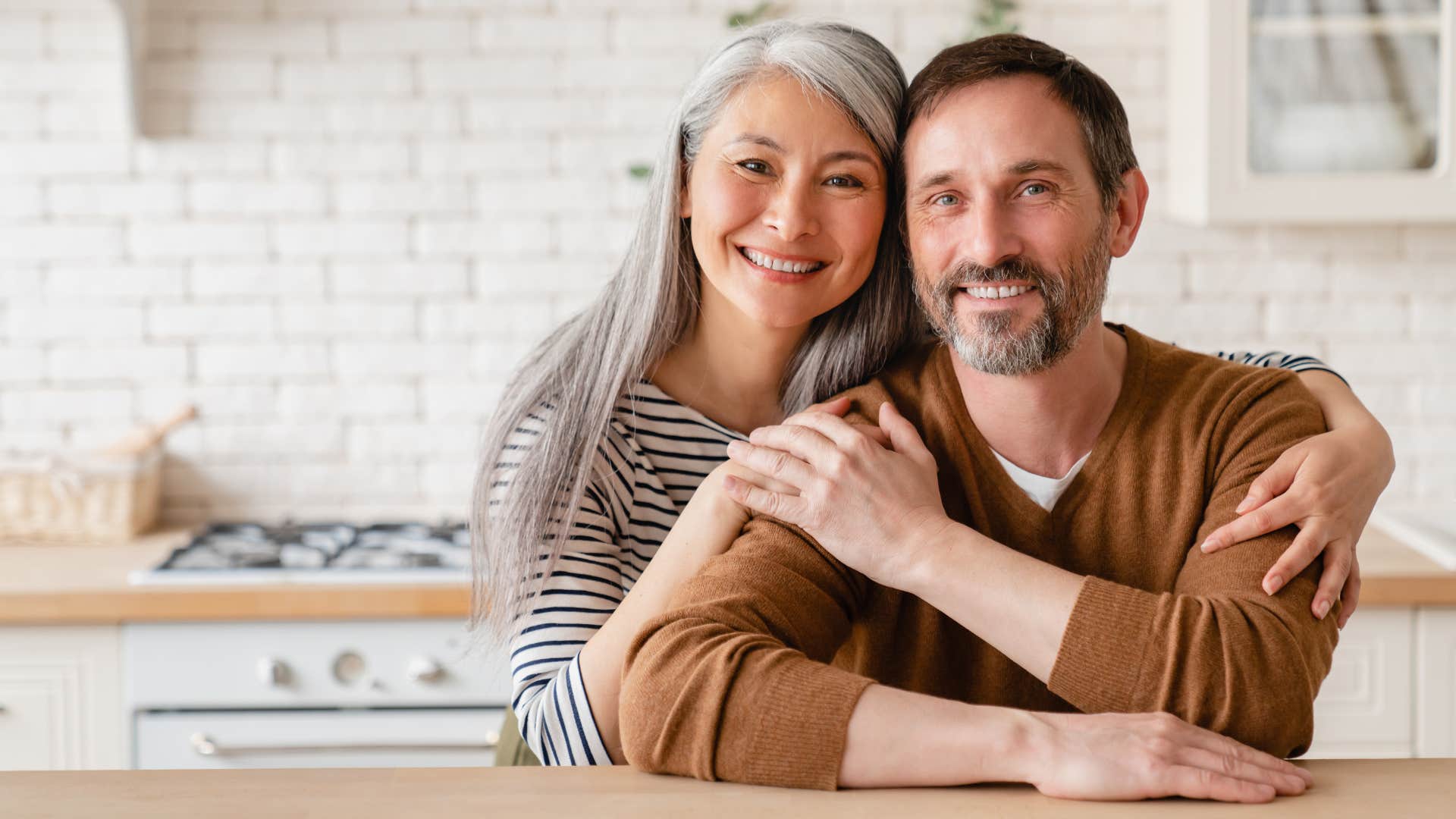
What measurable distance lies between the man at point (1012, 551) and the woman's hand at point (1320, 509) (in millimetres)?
22

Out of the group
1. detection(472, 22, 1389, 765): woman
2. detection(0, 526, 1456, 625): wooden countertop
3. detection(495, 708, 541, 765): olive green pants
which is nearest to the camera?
detection(472, 22, 1389, 765): woman

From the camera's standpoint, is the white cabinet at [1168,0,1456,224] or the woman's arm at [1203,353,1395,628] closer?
the woman's arm at [1203,353,1395,628]

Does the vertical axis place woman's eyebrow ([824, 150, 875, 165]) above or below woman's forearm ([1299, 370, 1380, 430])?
above

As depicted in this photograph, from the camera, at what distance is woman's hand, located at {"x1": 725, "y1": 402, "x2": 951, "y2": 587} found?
1.28 meters

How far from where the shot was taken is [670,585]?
1395 mm

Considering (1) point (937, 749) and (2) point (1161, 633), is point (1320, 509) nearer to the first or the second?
(2) point (1161, 633)

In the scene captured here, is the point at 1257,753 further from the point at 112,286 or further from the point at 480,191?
the point at 112,286

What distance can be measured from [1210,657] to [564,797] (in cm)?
58

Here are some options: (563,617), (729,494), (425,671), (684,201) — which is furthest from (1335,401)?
(425,671)

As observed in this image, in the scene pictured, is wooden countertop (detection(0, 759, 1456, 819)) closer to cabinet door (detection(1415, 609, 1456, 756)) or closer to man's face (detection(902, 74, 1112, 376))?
man's face (detection(902, 74, 1112, 376))

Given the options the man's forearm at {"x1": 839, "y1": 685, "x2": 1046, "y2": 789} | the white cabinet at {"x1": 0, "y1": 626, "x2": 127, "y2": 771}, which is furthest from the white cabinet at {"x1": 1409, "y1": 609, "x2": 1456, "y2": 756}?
the white cabinet at {"x1": 0, "y1": 626, "x2": 127, "y2": 771}

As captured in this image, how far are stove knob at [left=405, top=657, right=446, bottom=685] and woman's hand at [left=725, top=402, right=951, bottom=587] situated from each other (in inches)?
44.7

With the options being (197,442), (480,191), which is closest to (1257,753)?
(480,191)

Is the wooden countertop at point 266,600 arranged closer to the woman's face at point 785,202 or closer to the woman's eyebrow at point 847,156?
the woman's face at point 785,202
